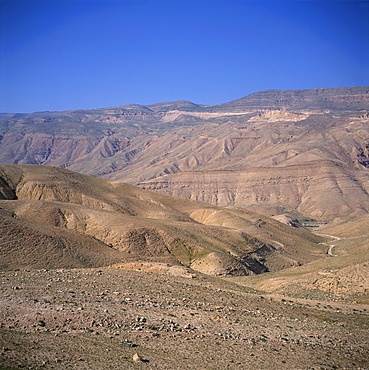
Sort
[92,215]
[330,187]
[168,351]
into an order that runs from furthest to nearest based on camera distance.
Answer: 1. [330,187]
2. [92,215]
3. [168,351]

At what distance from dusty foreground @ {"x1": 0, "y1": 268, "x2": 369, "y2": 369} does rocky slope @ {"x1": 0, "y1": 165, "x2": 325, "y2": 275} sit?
46.2 feet

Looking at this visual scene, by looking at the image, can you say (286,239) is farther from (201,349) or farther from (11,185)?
(201,349)

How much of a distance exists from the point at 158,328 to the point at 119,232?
1567 inches

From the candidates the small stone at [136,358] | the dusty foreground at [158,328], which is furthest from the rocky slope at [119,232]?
the small stone at [136,358]

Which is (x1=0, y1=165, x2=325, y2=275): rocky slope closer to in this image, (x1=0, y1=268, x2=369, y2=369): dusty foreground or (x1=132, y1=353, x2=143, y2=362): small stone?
(x1=0, y1=268, x2=369, y2=369): dusty foreground

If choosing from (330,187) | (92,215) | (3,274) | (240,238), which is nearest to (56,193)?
(92,215)

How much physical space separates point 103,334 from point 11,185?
241 ft

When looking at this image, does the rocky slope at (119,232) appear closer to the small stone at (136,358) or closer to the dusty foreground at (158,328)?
the dusty foreground at (158,328)

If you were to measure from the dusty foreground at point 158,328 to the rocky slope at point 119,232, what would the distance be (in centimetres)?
1410

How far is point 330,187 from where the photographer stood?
7643 inches

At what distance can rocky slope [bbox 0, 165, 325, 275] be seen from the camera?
43.6 metres

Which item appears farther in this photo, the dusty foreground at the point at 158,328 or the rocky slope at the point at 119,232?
the rocky slope at the point at 119,232

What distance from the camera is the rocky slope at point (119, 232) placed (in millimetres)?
43594

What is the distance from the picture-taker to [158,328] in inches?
794
